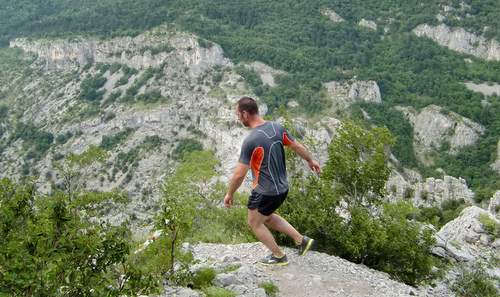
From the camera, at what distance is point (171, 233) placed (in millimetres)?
7512

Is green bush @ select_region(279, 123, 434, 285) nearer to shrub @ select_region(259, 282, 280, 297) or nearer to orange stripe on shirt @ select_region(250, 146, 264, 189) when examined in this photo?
shrub @ select_region(259, 282, 280, 297)

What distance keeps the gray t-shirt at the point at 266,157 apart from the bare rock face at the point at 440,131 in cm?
8401

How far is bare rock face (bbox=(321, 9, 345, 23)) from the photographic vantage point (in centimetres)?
13500

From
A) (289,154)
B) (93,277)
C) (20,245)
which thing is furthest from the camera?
(289,154)

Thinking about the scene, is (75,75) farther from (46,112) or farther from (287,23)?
(287,23)

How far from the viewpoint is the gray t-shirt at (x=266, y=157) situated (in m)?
7.09

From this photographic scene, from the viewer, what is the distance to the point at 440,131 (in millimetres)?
90500

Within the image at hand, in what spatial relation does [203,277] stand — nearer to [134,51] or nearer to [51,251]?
[51,251]

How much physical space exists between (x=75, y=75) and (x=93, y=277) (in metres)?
111

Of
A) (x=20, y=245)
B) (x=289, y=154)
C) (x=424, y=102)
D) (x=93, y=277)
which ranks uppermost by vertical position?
(x=20, y=245)

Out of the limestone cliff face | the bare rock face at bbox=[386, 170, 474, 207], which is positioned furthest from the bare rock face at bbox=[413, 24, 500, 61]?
the bare rock face at bbox=[386, 170, 474, 207]

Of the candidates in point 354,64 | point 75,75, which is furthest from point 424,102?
point 75,75

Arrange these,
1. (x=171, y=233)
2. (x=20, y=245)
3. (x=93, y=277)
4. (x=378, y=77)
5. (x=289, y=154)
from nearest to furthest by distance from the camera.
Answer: (x=20, y=245)
(x=93, y=277)
(x=171, y=233)
(x=289, y=154)
(x=378, y=77)

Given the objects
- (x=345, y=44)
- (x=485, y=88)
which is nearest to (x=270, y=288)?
(x=485, y=88)
